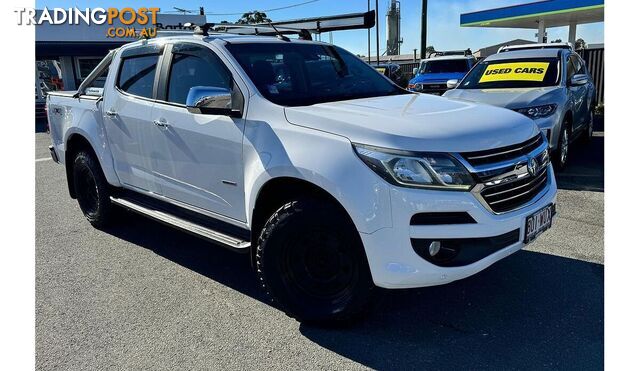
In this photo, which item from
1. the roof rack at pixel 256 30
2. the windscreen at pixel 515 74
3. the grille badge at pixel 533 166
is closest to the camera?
the grille badge at pixel 533 166

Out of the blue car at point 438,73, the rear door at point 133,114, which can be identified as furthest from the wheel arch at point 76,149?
the blue car at point 438,73

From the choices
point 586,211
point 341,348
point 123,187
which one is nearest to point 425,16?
point 586,211

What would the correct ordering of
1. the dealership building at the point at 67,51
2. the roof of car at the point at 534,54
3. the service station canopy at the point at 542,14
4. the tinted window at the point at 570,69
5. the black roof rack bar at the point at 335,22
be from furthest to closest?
the service station canopy at the point at 542,14 → the dealership building at the point at 67,51 → the roof of car at the point at 534,54 → the tinted window at the point at 570,69 → the black roof rack bar at the point at 335,22

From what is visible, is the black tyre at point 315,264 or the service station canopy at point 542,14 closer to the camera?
the black tyre at point 315,264

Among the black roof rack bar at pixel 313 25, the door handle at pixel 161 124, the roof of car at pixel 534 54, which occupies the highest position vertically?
the roof of car at pixel 534 54

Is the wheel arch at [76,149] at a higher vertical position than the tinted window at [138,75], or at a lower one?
lower

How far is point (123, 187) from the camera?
15.8 ft

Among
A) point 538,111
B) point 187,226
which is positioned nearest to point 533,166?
point 187,226

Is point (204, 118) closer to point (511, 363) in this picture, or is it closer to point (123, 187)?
point (123, 187)

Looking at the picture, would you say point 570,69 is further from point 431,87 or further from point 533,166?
point 431,87

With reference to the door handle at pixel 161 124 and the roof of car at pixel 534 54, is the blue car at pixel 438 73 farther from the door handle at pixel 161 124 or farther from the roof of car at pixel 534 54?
the door handle at pixel 161 124

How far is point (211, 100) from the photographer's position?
3482 mm

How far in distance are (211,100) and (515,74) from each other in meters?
5.79

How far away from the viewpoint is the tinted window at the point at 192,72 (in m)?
3.77
